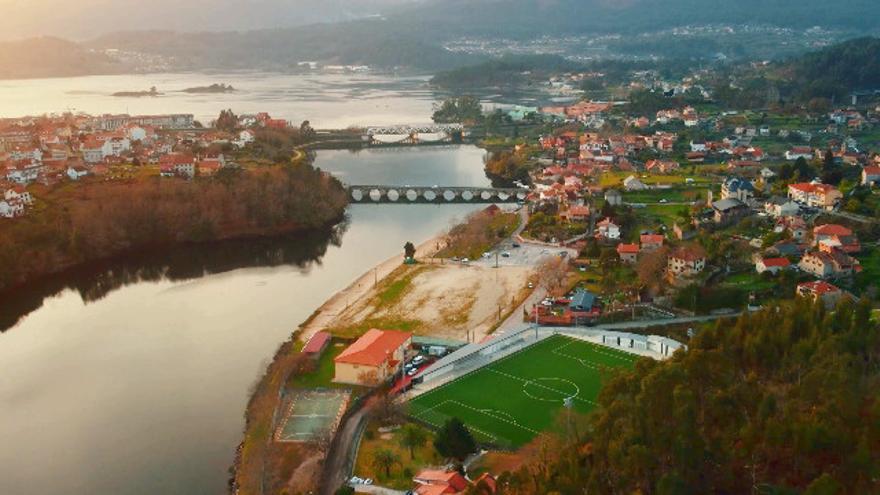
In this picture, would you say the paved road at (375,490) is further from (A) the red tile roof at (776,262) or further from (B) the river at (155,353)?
(A) the red tile roof at (776,262)

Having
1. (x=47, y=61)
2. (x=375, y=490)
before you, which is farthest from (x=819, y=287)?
(x=47, y=61)

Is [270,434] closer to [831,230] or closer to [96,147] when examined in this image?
[831,230]

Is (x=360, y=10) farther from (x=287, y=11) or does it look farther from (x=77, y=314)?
(x=77, y=314)

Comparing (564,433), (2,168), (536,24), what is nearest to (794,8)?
(536,24)

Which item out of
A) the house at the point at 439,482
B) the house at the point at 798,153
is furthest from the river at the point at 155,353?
the house at the point at 798,153

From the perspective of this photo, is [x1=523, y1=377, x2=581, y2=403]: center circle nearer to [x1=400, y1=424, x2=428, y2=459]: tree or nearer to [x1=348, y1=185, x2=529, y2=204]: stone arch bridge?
[x1=400, y1=424, x2=428, y2=459]: tree
